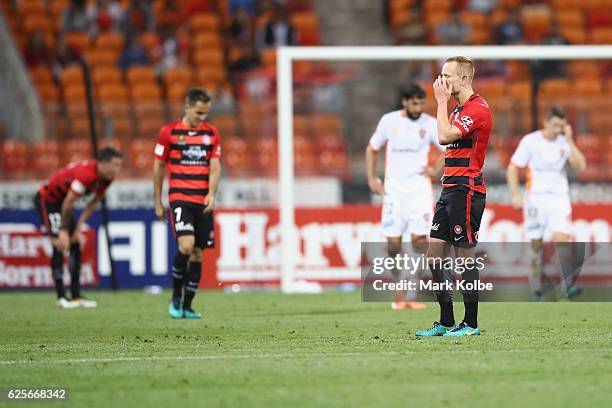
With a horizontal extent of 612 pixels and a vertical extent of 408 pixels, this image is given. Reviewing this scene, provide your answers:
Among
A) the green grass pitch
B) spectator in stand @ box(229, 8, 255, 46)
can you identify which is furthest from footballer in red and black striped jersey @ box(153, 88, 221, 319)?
spectator in stand @ box(229, 8, 255, 46)

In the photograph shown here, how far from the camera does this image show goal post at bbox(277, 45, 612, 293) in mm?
15734

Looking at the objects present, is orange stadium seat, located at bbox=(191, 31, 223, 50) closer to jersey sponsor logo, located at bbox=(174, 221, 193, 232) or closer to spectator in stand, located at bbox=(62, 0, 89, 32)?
spectator in stand, located at bbox=(62, 0, 89, 32)

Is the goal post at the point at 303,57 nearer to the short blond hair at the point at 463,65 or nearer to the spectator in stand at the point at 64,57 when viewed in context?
the short blond hair at the point at 463,65

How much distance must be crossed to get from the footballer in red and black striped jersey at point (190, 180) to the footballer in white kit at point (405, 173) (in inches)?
75.5

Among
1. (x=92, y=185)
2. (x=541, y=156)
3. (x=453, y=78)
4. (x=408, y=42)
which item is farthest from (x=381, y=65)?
(x=453, y=78)

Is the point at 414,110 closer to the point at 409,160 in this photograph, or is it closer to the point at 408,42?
the point at 409,160

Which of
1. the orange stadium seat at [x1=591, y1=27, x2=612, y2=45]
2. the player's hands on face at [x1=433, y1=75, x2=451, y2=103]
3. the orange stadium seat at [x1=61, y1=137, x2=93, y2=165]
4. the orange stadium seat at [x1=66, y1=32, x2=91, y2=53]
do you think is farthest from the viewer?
the orange stadium seat at [x1=66, y1=32, x2=91, y2=53]

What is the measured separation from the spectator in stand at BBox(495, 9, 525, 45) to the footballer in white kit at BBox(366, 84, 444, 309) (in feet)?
30.3

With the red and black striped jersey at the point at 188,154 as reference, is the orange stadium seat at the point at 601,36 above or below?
above

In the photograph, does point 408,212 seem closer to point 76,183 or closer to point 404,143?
point 404,143

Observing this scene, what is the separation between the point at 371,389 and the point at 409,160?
634 centimetres

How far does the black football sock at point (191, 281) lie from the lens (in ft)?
39.1

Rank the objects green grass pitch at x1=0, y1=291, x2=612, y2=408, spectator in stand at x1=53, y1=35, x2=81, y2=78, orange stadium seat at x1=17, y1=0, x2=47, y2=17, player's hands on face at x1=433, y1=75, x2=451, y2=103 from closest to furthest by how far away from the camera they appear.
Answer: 1. green grass pitch at x1=0, y1=291, x2=612, y2=408
2. player's hands on face at x1=433, y1=75, x2=451, y2=103
3. spectator in stand at x1=53, y1=35, x2=81, y2=78
4. orange stadium seat at x1=17, y1=0, x2=47, y2=17

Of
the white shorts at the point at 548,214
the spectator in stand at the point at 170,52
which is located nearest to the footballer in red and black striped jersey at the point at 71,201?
the white shorts at the point at 548,214
